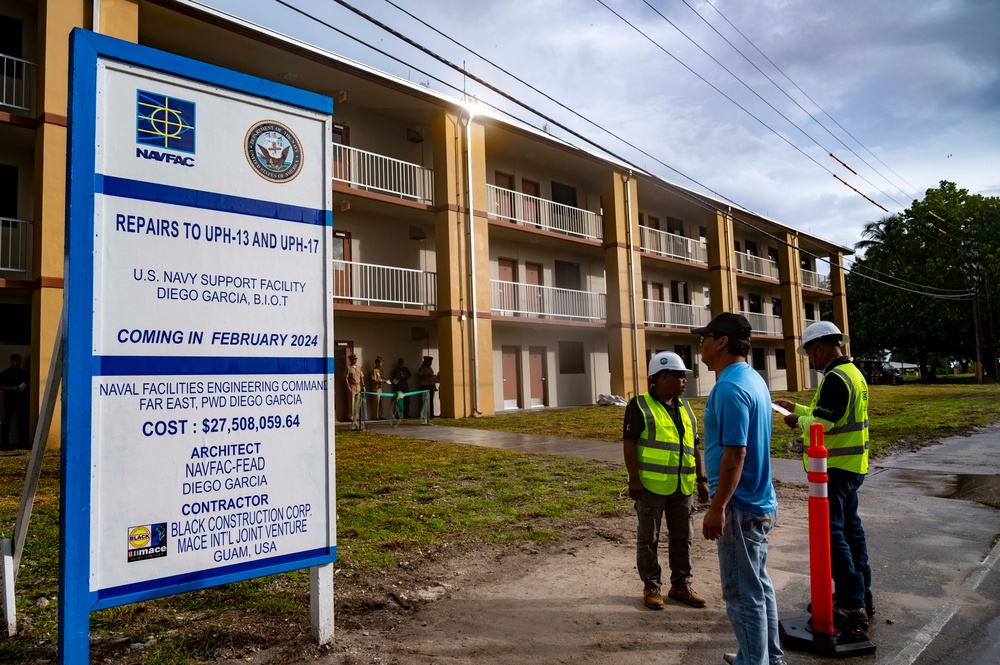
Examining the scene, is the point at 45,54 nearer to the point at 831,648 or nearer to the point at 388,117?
the point at 388,117

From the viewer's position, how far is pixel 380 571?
497cm

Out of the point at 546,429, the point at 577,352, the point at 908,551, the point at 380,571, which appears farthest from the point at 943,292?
the point at 380,571

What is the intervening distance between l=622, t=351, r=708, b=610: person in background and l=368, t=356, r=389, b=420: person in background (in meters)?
13.5

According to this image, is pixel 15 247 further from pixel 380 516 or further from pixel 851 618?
pixel 851 618

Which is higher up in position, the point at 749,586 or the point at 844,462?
the point at 844,462

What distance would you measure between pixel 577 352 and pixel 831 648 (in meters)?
22.2

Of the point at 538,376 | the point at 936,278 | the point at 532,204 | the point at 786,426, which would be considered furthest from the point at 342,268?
the point at 936,278

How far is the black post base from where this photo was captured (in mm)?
3680

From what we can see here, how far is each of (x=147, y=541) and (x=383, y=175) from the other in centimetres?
1694

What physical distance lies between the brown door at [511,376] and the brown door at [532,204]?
14.2ft

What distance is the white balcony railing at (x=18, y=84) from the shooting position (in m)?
13.3

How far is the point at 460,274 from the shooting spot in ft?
63.7

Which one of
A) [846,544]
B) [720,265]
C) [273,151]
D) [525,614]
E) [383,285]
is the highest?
[720,265]

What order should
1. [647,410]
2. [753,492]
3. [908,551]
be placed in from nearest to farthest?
[753,492], [647,410], [908,551]
